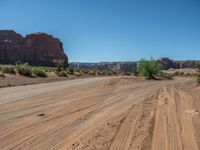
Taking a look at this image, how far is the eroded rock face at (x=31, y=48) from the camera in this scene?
138363mm

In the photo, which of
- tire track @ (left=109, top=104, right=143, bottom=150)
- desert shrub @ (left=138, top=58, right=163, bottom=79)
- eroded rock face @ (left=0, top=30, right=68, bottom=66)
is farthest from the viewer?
eroded rock face @ (left=0, top=30, right=68, bottom=66)

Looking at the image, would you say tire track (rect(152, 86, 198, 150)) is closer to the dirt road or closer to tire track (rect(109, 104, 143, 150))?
the dirt road

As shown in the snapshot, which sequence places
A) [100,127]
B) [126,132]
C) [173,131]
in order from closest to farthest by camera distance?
[126,132]
[173,131]
[100,127]

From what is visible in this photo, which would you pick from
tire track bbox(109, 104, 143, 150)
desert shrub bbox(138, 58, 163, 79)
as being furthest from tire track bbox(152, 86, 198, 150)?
desert shrub bbox(138, 58, 163, 79)

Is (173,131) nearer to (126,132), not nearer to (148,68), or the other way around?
(126,132)

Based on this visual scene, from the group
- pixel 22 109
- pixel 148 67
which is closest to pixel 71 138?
pixel 22 109

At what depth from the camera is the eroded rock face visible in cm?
13836

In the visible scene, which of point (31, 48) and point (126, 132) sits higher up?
point (31, 48)

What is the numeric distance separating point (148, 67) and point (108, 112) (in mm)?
33588

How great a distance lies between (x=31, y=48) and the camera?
14912cm

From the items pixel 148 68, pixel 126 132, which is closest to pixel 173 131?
pixel 126 132

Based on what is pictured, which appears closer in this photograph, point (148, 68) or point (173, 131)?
point (173, 131)

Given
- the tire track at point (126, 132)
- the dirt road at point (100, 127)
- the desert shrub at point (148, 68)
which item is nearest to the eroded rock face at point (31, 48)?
the desert shrub at point (148, 68)

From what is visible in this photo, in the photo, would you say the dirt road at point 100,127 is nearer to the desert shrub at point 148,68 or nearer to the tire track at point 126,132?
the tire track at point 126,132
